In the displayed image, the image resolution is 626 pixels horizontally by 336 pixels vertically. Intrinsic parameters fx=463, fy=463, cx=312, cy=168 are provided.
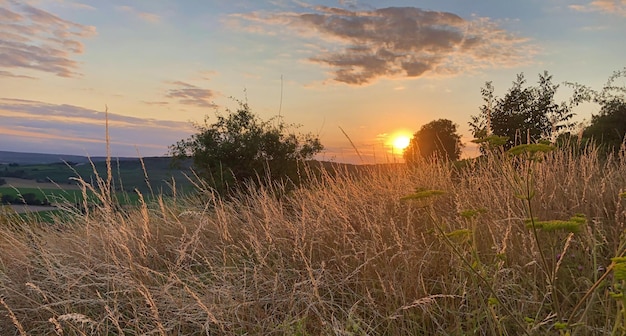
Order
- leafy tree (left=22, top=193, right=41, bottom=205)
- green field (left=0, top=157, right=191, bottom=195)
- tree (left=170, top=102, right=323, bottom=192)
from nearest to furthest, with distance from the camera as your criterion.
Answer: green field (left=0, top=157, right=191, bottom=195)
leafy tree (left=22, top=193, right=41, bottom=205)
tree (left=170, top=102, right=323, bottom=192)

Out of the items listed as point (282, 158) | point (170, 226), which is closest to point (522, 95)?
point (282, 158)

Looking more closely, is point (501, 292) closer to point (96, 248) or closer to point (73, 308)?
point (73, 308)

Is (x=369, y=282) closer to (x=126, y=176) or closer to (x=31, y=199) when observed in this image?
(x=31, y=199)

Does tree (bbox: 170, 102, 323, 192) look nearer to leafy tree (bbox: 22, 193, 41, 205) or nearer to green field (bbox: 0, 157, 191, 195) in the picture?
green field (bbox: 0, 157, 191, 195)

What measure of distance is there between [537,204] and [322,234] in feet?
6.66

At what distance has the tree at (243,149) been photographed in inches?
410

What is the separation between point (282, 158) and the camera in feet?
35.2

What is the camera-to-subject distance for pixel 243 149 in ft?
34.5

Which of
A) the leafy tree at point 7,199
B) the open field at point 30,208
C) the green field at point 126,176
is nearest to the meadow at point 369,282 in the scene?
the green field at point 126,176

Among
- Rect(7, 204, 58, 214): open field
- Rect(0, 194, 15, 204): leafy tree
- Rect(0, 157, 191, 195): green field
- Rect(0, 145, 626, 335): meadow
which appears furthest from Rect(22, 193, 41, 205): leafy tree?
Rect(0, 145, 626, 335): meadow

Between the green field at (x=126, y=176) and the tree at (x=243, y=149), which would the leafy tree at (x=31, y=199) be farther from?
the tree at (x=243, y=149)

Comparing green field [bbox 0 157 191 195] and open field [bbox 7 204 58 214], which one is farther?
open field [bbox 7 204 58 214]

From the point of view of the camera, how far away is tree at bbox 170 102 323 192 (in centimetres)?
1041

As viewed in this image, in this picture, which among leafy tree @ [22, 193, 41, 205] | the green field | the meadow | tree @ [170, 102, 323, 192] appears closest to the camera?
the meadow
